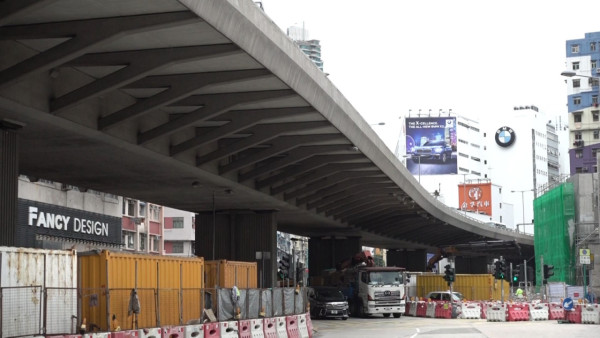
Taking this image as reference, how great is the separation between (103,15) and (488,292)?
55554 mm

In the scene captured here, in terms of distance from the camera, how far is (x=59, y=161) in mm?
33281

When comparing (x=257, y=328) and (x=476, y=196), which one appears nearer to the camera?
(x=257, y=328)

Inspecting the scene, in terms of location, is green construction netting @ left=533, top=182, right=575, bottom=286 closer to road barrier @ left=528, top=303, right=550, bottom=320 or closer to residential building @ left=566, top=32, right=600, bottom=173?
road barrier @ left=528, top=303, right=550, bottom=320

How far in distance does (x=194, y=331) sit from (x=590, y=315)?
2350 cm

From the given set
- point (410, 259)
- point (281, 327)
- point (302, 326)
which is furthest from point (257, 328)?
point (410, 259)

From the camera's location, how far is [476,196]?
192 meters

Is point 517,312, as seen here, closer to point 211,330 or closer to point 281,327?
point 281,327

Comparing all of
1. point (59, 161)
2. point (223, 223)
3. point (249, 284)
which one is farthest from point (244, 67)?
point (223, 223)

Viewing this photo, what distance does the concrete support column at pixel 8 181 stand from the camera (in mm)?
24219

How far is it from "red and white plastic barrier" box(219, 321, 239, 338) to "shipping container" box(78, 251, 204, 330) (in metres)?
0.87

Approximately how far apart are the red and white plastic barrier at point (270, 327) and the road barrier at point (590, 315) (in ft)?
56.8

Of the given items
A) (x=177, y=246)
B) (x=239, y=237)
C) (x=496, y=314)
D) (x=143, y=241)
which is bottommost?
(x=496, y=314)

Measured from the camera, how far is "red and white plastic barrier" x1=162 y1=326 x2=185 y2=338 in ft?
84.1

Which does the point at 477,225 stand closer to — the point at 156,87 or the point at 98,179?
the point at 98,179
